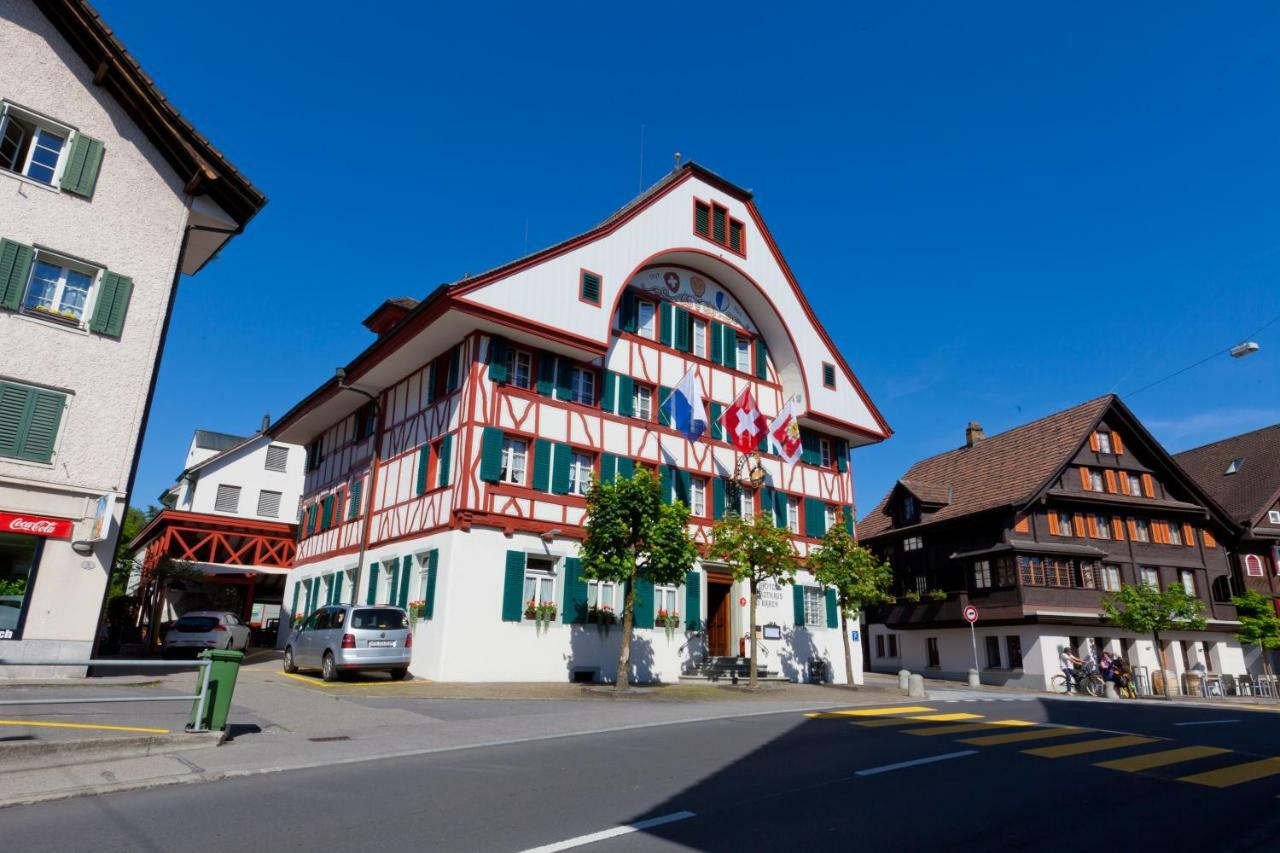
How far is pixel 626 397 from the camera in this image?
25.5m

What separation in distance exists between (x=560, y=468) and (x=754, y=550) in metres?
5.91

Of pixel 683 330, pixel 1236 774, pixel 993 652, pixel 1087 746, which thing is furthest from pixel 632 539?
pixel 993 652

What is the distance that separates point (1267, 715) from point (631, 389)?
60.1 feet

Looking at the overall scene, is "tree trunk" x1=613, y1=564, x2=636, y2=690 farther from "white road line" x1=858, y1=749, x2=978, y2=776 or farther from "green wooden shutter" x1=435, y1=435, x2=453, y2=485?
"white road line" x1=858, y1=749, x2=978, y2=776

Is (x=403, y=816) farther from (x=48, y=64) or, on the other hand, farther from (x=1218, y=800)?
(x=48, y=64)

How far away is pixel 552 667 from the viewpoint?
21.7m

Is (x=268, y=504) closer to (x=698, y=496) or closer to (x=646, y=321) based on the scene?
(x=646, y=321)

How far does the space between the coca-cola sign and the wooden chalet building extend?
33415 millimetres

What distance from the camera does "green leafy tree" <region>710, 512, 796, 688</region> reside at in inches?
860

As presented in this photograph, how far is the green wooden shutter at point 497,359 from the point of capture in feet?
73.7

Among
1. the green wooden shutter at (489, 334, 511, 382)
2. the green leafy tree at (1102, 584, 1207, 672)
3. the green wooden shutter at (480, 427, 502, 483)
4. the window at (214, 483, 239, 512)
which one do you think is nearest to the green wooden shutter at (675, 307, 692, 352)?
the green wooden shutter at (489, 334, 511, 382)

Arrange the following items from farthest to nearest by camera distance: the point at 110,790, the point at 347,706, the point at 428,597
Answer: the point at 428,597 < the point at 347,706 < the point at 110,790

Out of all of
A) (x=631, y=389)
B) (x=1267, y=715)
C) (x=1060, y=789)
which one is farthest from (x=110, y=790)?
(x=1267, y=715)

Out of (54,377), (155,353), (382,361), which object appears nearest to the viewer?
(54,377)
